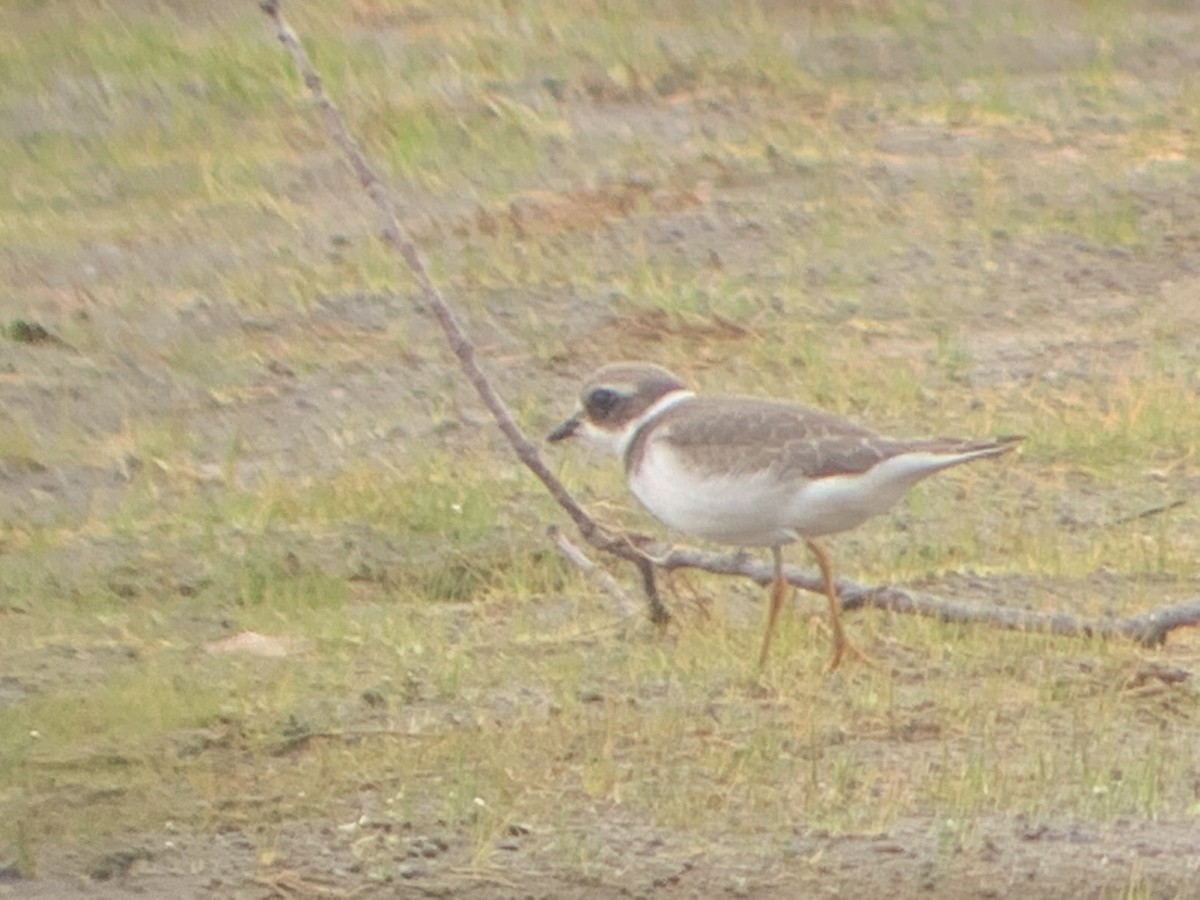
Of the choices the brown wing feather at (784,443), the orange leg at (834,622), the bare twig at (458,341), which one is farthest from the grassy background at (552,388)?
the brown wing feather at (784,443)

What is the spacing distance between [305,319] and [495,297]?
771mm

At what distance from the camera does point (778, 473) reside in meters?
6.59

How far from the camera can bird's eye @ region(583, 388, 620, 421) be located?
7.38 meters

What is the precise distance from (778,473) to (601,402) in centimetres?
93

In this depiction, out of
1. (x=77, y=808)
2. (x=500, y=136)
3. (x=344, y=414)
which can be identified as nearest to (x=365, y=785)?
(x=77, y=808)

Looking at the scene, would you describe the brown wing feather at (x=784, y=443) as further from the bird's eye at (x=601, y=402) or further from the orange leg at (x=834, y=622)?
the bird's eye at (x=601, y=402)

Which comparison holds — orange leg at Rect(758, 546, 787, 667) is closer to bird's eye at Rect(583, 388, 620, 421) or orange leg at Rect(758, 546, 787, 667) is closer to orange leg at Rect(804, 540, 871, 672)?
orange leg at Rect(804, 540, 871, 672)

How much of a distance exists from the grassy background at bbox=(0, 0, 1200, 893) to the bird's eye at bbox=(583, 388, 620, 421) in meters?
0.60

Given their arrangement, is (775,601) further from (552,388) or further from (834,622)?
(552,388)

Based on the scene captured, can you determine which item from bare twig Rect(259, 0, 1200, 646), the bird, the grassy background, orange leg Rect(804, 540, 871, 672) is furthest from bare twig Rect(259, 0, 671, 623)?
orange leg Rect(804, 540, 871, 672)

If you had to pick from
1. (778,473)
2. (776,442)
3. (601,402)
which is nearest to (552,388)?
(601,402)

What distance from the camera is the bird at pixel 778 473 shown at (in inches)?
258

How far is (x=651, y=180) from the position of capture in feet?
40.9

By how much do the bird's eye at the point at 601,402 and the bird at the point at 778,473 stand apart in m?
0.38
